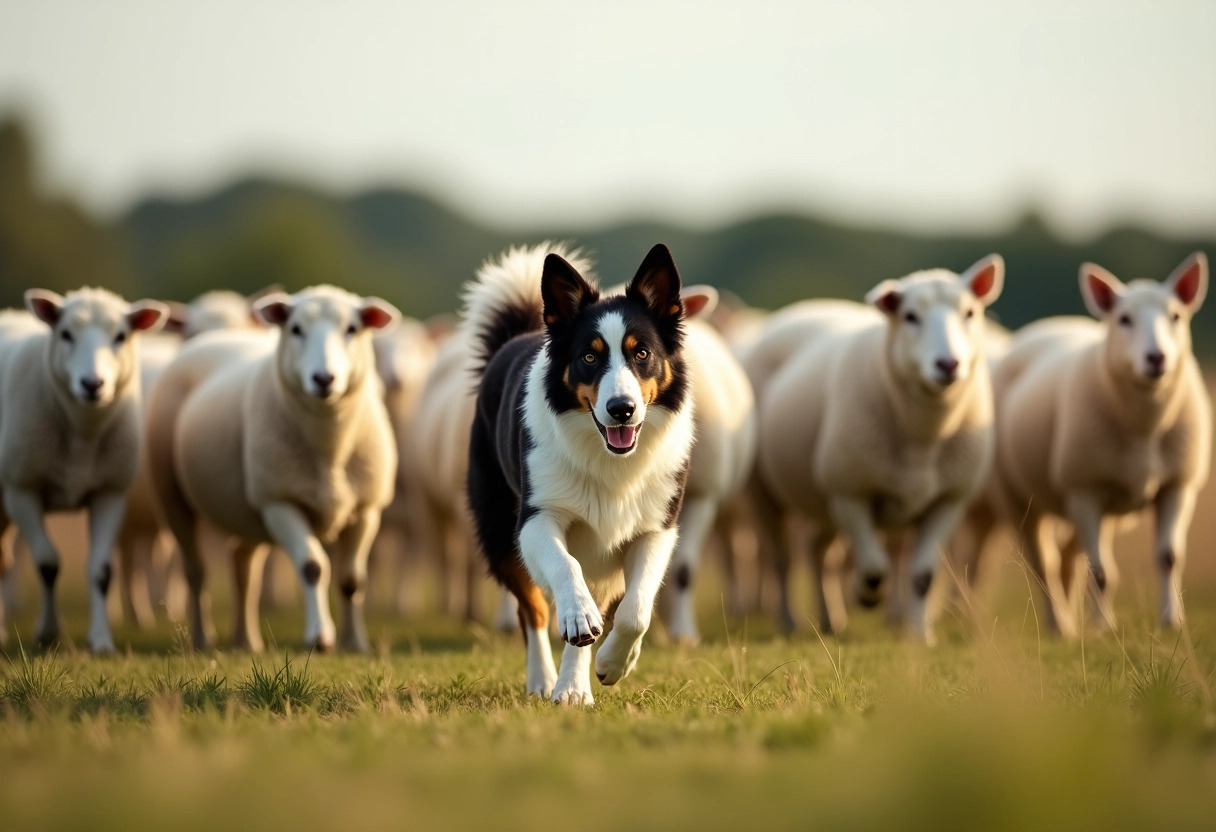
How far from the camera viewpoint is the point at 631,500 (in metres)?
6.44

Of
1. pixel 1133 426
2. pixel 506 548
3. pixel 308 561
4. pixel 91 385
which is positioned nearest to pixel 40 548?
pixel 91 385

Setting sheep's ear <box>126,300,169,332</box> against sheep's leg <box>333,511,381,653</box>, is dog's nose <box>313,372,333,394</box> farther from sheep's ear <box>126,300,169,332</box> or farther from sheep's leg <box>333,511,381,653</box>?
sheep's ear <box>126,300,169,332</box>

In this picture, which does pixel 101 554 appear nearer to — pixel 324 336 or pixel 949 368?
pixel 324 336

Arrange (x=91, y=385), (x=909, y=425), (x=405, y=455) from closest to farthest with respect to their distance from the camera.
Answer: (x=91, y=385), (x=909, y=425), (x=405, y=455)

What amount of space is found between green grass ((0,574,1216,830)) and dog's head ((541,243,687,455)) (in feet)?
3.98

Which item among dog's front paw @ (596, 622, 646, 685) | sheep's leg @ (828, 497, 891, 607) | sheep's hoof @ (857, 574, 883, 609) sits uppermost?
dog's front paw @ (596, 622, 646, 685)

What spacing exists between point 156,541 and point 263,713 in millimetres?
9201

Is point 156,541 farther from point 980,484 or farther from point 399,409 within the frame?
point 980,484

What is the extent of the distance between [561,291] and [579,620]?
1492 millimetres

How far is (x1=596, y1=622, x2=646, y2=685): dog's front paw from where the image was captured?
6.05 m

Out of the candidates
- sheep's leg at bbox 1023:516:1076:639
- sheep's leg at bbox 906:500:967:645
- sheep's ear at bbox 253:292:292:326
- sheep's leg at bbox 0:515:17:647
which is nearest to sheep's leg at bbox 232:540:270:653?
sheep's leg at bbox 0:515:17:647

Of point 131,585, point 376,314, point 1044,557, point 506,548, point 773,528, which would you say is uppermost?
point 376,314

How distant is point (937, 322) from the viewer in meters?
10.0

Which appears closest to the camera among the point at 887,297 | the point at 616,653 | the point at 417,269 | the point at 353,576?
the point at 616,653
